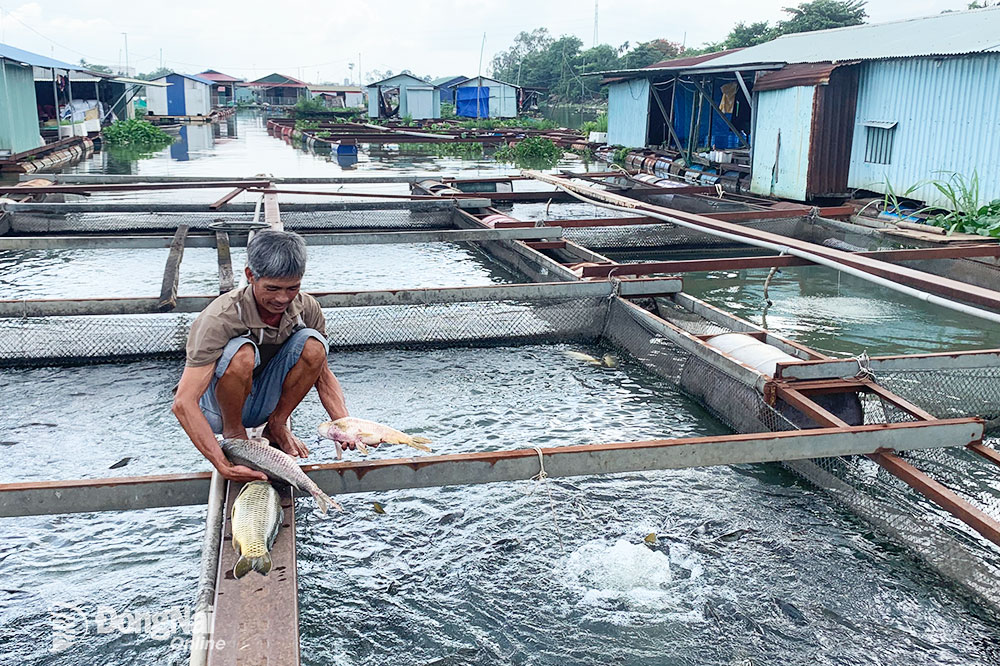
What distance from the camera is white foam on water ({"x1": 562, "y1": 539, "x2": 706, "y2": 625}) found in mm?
3121

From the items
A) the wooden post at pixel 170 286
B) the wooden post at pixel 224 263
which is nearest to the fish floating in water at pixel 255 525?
the wooden post at pixel 170 286

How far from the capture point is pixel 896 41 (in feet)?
39.1

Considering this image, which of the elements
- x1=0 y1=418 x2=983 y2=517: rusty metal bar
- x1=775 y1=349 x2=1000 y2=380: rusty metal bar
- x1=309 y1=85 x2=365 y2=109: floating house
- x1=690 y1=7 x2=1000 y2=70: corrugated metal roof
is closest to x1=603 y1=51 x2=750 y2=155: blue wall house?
x1=690 y1=7 x2=1000 y2=70: corrugated metal roof

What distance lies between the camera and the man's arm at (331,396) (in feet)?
10.1

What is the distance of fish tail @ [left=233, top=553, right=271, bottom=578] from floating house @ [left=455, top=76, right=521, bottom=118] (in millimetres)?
42252

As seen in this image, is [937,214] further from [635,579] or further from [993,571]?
[635,579]

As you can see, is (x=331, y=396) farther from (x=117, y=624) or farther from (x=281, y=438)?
(x=117, y=624)

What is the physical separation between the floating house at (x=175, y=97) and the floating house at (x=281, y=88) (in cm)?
2284

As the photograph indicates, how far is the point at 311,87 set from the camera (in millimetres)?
69562

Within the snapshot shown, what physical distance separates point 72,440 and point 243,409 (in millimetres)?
2091

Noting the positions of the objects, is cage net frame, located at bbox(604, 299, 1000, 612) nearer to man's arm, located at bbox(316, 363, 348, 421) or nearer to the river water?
the river water

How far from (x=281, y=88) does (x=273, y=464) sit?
2861 inches

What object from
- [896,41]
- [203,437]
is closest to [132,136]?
[896,41]

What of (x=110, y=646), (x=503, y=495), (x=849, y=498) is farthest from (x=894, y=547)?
(x=110, y=646)
